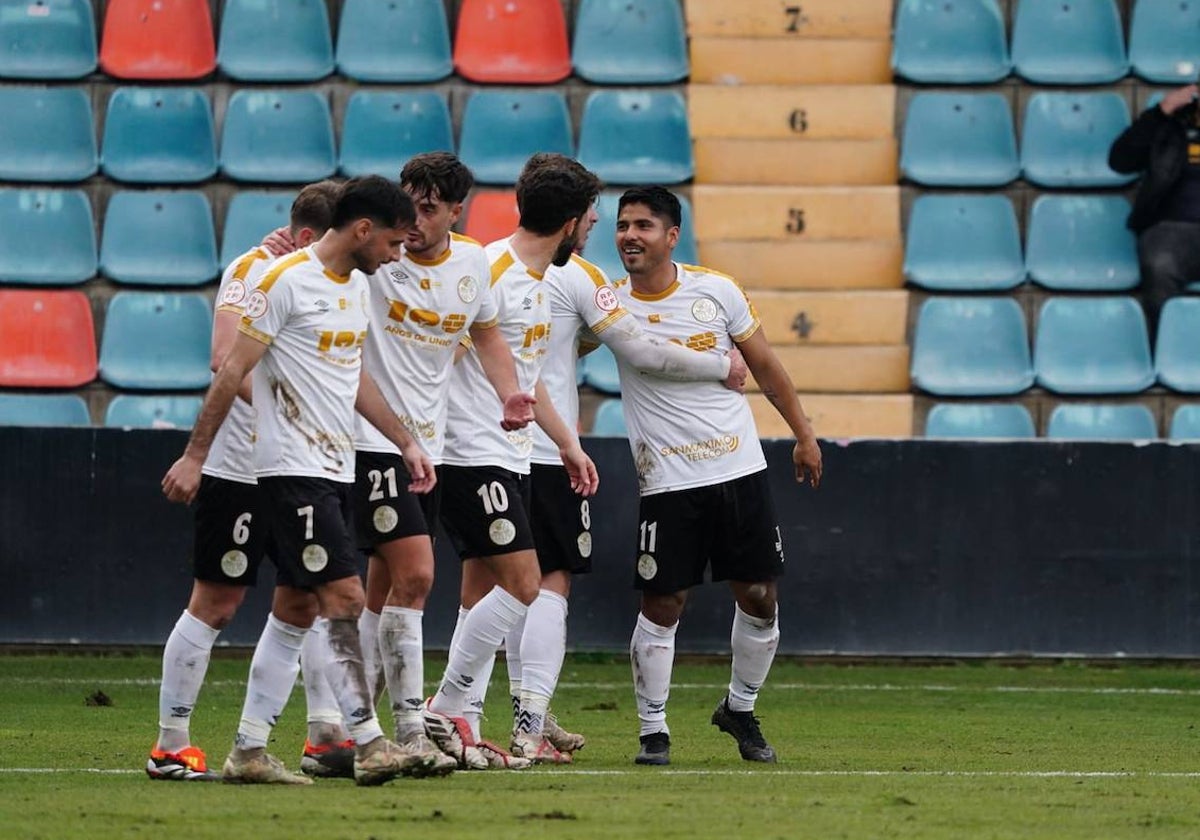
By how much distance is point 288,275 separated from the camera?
20.4ft

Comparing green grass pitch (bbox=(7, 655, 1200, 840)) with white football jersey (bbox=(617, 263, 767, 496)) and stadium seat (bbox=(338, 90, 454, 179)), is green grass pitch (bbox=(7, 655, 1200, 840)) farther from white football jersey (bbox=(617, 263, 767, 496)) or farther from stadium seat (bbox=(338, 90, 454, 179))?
stadium seat (bbox=(338, 90, 454, 179))

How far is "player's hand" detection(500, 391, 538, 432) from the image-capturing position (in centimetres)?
670

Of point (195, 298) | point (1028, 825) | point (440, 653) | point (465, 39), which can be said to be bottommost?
point (440, 653)

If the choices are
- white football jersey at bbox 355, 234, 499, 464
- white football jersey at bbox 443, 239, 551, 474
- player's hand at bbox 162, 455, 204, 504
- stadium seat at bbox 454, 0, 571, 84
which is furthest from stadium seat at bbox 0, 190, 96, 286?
player's hand at bbox 162, 455, 204, 504

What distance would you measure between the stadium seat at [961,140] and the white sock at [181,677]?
26.7ft

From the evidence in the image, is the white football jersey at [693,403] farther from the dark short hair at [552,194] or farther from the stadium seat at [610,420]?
the stadium seat at [610,420]

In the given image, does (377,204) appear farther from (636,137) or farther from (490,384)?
(636,137)

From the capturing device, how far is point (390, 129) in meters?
13.8

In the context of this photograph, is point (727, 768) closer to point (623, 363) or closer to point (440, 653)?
point (623, 363)

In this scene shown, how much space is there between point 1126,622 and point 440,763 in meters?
5.68

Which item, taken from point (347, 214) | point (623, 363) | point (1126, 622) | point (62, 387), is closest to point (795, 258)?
point (1126, 622)

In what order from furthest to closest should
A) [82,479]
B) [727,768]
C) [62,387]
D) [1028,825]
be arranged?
[62,387]
[82,479]
[727,768]
[1028,825]

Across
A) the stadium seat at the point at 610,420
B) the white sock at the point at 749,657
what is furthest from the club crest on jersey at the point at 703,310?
the stadium seat at the point at 610,420

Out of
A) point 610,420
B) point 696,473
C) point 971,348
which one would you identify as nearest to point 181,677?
point 696,473
